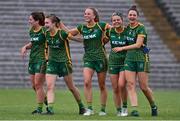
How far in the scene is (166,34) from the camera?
33.6m

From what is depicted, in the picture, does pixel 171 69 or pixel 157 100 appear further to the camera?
pixel 171 69

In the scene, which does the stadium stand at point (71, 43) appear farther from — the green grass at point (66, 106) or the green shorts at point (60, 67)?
the green shorts at point (60, 67)

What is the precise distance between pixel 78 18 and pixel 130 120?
669 inches

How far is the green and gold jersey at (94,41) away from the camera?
18.0 m

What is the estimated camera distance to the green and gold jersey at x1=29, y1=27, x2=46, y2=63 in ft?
60.6

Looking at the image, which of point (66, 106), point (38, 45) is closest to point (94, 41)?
point (38, 45)

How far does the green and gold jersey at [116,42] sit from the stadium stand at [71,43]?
12.1 metres

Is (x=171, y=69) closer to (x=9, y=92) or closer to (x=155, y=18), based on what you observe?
(x=155, y=18)

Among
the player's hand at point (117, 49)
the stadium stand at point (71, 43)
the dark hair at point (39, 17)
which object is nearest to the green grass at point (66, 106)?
the player's hand at point (117, 49)

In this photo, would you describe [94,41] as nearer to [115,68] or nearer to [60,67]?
[115,68]

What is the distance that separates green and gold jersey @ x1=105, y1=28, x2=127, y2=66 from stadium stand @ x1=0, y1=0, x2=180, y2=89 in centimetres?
1211

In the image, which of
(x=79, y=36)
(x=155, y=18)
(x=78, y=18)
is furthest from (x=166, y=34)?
(x=79, y=36)

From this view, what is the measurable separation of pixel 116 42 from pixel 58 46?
1.24 metres

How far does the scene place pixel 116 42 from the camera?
58.5ft
